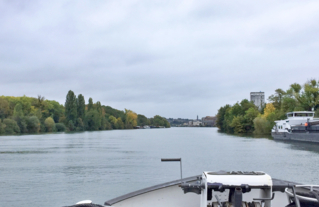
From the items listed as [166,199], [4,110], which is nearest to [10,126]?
[4,110]

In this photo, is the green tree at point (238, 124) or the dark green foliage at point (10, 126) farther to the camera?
the green tree at point (238, 124)

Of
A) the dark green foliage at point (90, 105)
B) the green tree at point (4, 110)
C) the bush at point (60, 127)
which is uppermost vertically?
the dark green foliage at point (90, 105)

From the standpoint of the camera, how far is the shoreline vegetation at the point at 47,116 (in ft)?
253

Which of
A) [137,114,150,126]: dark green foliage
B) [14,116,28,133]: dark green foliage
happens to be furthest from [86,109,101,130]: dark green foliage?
[137,114,150,126]: dark green foliage

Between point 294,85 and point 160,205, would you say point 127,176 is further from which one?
point 294,85

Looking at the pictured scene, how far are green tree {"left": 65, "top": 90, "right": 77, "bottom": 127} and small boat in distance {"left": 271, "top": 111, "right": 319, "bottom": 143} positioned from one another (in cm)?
6098

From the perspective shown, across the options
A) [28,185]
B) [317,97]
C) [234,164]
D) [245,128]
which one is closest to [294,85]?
[317,97]

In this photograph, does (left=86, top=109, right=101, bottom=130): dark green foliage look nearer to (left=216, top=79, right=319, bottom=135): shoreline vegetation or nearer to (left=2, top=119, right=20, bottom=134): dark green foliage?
(left=2, top=119, right=20, bottom=134): dark green foliage

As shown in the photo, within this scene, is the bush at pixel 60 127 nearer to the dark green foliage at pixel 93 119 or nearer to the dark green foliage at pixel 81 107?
the dark green foliage at pixel 81 107

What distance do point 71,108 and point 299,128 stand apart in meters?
67.9

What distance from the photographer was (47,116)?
10000cm

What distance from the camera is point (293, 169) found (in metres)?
19.3

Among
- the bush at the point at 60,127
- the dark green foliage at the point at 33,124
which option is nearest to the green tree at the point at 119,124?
the bush at the point at 60,127

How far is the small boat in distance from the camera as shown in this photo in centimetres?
4309
